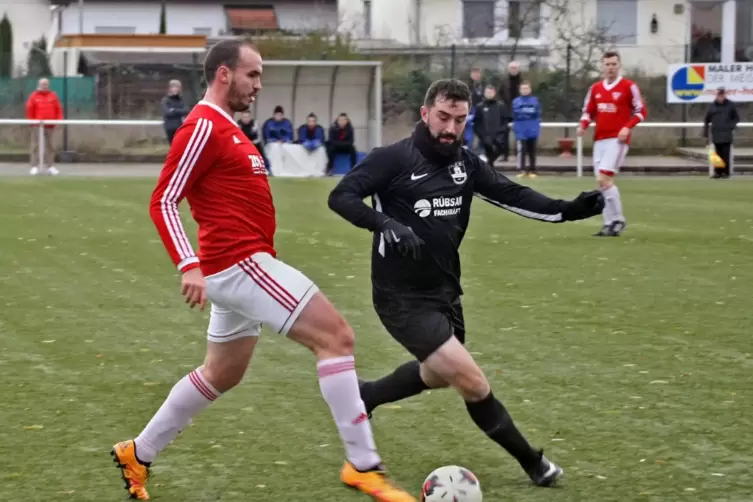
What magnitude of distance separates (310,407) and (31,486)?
189 cm

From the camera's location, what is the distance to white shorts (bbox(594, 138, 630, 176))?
15.6 meters

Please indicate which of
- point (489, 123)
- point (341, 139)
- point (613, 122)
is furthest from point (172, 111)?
point (613, 122)

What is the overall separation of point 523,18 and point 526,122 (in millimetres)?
13948

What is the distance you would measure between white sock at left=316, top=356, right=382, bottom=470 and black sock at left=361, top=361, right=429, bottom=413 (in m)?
0.85

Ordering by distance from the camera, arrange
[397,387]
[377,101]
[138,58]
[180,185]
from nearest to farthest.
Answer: [180,185] → [397,387] → [377,101] → [138,58]

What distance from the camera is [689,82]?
34344 millimetres

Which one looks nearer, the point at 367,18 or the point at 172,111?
the point at 172,111

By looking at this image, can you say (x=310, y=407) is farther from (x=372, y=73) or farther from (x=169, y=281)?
(x=372, y=73)

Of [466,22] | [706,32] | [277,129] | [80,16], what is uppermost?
[80,16]

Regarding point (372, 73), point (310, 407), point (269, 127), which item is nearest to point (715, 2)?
point (372, 73)

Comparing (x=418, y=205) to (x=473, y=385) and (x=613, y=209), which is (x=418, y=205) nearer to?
(x=473, y=385)

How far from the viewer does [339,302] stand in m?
10.9

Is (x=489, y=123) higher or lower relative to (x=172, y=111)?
lower

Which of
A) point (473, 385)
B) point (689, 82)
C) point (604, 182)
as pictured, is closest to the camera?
point (473, 385)
